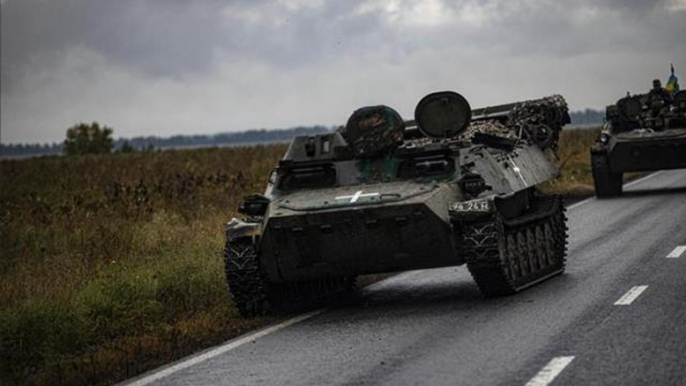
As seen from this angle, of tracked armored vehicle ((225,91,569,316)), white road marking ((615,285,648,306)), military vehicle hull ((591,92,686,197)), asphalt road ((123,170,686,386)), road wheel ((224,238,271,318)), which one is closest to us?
asphalt road ((123,170,686,386))

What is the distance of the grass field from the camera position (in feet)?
38.0

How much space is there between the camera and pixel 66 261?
16.9m

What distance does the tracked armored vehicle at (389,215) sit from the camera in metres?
13.0

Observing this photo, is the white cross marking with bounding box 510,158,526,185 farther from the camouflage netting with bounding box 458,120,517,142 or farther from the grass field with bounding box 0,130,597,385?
the grass field with bounding box 0,130,597,385

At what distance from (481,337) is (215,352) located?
2173mm

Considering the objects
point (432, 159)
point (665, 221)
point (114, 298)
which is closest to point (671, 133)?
point (665, 221)

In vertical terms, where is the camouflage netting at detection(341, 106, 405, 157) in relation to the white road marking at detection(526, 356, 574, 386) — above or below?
above

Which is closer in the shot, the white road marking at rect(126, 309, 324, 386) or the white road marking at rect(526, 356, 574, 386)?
the white road marking at rect(526, 356, 574, 386)

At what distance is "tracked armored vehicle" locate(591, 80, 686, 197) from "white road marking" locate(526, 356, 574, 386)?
1878cm

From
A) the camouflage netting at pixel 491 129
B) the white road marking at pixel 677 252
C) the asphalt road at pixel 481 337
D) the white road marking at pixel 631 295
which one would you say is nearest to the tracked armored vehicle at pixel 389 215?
the asphalt road at pixel 481 337

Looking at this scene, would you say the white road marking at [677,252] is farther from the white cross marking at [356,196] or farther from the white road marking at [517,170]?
the white cross marking at [356,196]

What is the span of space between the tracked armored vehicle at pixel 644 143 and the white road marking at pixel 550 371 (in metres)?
18.8

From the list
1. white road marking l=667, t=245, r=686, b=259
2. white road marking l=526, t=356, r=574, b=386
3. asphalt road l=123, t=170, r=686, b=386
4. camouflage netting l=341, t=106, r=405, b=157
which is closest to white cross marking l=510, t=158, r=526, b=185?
asphalt road l=123, t=170, r=686, b=386

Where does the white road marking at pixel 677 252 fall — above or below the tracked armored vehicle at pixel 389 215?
below
